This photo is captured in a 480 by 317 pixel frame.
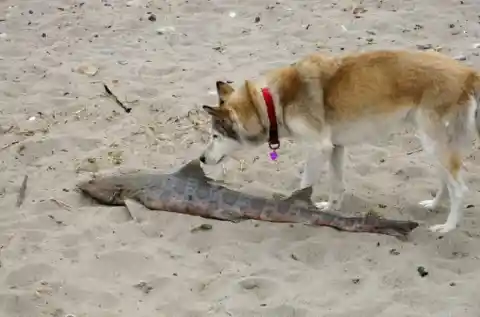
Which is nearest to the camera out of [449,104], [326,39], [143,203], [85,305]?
[85,305]

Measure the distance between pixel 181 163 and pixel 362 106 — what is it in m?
1.39

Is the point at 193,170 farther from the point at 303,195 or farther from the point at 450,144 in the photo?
the point at 450,144

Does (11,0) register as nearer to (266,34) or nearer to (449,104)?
(266,34)

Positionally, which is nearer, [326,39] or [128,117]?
[128,117]

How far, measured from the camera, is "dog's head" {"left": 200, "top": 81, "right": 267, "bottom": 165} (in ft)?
14.8

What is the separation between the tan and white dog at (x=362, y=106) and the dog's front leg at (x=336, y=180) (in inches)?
6.6

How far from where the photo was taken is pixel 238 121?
4520 mm

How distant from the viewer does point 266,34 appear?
725 centimetres

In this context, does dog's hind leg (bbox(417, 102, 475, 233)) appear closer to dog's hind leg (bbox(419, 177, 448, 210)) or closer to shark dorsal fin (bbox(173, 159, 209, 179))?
dog's hind leg (bbox(419, 177, 448, 210))

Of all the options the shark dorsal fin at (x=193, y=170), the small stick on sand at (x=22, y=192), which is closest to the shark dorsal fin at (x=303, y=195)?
the shark dorsal fin at (x=193, y=170)

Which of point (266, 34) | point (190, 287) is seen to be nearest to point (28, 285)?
point (190, 287)

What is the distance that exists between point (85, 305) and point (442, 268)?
183cm

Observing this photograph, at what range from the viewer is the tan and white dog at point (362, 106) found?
14.1 ft

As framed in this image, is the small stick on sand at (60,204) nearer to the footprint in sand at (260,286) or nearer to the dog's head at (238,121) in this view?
the dog's head at (238,121)
